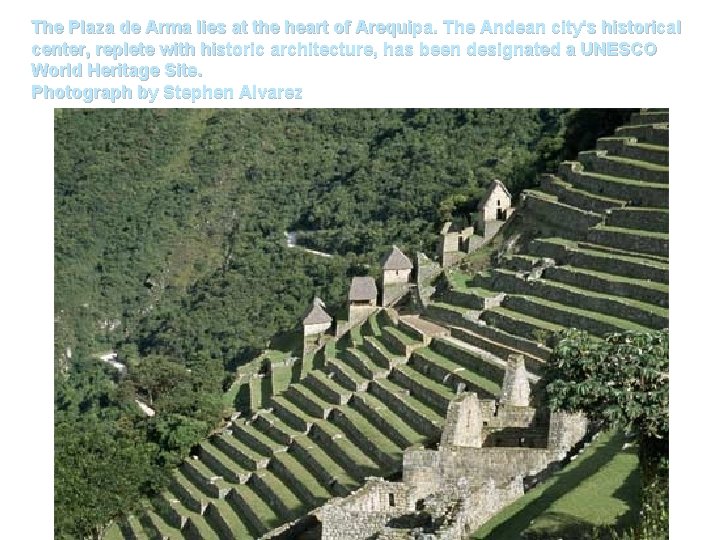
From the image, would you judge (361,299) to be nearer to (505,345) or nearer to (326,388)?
(326,388)

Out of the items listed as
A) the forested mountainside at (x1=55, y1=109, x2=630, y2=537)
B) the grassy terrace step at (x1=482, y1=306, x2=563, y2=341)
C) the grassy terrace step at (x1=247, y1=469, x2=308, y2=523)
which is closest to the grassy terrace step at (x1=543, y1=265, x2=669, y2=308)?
the grassy terrace step at (x1=482, y1=306, x2=563, y2=341)

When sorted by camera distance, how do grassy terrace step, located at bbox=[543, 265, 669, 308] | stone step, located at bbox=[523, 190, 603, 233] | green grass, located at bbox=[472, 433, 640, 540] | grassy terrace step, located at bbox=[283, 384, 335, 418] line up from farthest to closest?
stone step, located at bbox=[523, 190, 603, 233]
grassy terrace step, located at bbox=[283, 384, 335, 418]
grassy terrace step, located at bbox=[543, 265, 669, 308]
green grass, located at bbox=[472, 433, 640, 540]

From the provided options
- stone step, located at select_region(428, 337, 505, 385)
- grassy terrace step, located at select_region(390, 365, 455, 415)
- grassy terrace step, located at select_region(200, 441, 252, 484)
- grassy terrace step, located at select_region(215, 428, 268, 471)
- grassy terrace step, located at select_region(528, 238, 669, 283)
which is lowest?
grassy terrace step, located at select_region(200, 441, 252, 484)

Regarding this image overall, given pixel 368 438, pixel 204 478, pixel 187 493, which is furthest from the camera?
pixel 204 478

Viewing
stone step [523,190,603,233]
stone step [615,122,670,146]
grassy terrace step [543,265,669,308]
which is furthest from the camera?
stone step [615,122,670,146]

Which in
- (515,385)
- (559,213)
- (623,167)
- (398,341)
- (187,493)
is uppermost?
(623,167)

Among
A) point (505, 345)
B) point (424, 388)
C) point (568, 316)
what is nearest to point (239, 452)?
point (424, 388)

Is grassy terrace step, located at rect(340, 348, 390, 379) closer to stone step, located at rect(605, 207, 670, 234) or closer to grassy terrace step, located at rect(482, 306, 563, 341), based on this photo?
grassy terrace step, located at rect(482, 306, 563, 341)

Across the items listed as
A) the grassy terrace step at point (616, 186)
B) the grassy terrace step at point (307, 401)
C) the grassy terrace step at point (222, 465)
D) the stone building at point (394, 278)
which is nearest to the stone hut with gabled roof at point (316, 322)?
the stone building at point (394, 278)
